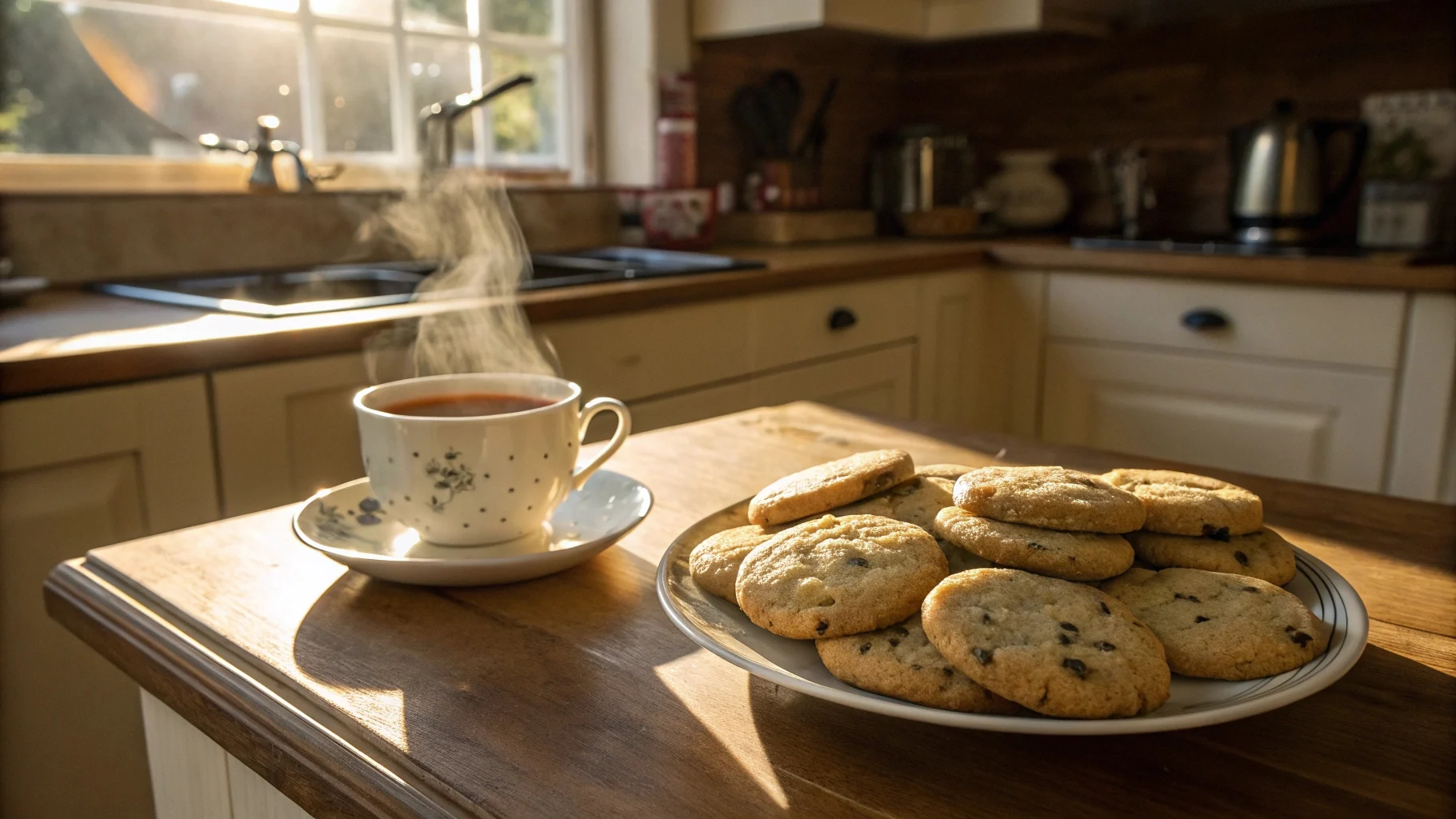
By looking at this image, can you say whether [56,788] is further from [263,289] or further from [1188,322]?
[1188,322]

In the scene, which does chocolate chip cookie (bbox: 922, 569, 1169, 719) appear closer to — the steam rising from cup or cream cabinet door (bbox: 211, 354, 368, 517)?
the steam rising from cup

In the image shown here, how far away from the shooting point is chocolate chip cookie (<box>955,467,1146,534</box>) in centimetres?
47

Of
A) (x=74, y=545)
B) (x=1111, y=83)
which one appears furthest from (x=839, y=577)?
(x=1111, y=83)

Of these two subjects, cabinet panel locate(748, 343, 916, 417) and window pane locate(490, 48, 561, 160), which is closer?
cabinet panel locate(748, 343, 916, 417)

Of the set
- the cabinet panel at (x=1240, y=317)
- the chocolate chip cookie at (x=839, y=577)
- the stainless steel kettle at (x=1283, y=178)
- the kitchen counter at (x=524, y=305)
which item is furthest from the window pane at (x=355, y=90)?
the chocolate chip cookie at (x=839, y=577)

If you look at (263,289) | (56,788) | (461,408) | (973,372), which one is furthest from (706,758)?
(973,372)

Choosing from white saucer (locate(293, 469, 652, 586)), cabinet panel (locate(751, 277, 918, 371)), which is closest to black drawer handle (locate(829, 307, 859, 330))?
cabinet panel (locate(751, 277, 918, 371))

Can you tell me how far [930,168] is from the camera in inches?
113

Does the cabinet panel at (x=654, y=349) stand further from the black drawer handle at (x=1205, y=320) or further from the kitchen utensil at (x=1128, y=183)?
the kitchen utensil at (x=1128, y=183)

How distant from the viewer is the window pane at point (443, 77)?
233cm

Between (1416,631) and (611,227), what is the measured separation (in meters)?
2.18

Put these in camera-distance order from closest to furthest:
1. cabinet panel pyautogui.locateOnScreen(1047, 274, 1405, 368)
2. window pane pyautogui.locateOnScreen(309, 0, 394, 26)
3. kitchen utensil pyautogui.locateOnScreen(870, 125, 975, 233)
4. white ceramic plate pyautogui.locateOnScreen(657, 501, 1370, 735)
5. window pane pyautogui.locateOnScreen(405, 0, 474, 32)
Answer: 1. white ceramic plate pyautogui.locateOnScreen(657, 501, 1370, 735)
2. cabinet panel pyautogui.locateOnScreen(1047, 274, 1405, 368)
3. window pane pyautogui.locateOnScreen(309, 0, 394, 26)
4. window pane pyautogui.locateOnScreen(405, 0, 474, 32)
5. kitchen utensil pyautogui.locateOnScreen(870, 125, 975, 233)

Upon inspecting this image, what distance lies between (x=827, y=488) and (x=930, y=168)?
2.47 metres

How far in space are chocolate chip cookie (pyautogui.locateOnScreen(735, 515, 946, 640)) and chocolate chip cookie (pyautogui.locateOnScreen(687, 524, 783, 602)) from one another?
14 millimetres
